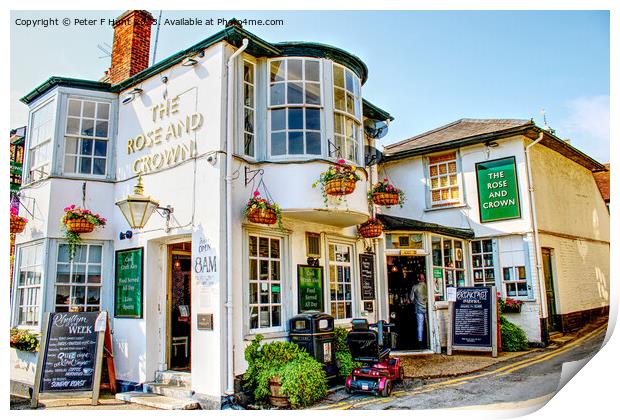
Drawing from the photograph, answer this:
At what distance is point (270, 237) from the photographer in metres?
8.74

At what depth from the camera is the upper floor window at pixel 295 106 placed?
8.80 m

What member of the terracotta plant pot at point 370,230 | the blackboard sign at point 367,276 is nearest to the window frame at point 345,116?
the terracotta plant pot at point 370,230

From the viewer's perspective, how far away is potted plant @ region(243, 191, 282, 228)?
7836 millimetres

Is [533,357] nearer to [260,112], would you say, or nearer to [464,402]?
[464,402]

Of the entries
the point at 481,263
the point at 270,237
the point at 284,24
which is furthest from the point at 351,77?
the point at 481,263

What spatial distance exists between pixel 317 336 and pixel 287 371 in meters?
1.00

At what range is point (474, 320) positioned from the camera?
37.3ft

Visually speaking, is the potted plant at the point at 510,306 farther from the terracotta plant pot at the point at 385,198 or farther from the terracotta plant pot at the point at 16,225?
the terracotta plant pot at the point at 16,225

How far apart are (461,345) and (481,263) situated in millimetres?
3032

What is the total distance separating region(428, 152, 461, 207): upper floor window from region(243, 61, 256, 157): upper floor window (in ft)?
23.6

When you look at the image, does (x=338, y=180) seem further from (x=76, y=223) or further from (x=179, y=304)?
(x=76, y=223)

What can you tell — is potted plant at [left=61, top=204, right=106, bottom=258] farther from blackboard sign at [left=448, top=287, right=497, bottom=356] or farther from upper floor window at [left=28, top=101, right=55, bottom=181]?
blackboard sign at [left=448, top=287, right=497, bottom=356]

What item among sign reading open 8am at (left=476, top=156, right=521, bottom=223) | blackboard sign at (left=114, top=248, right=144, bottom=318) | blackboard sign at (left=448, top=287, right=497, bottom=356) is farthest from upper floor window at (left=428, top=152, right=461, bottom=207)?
blackboard sign at (left=114, top=248, right=144, bottom=318)

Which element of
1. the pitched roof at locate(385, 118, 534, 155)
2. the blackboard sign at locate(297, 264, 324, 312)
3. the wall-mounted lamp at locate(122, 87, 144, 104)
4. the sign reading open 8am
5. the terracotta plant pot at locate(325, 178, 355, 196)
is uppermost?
the pitched roof at locate(385, 118, 534, 155)
